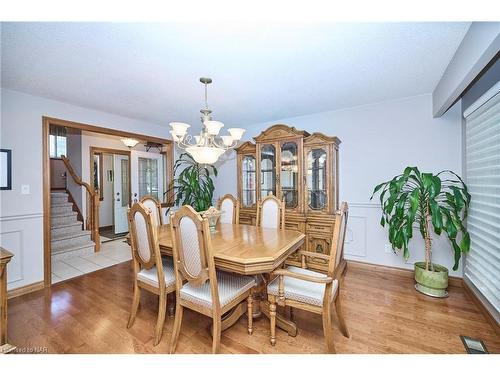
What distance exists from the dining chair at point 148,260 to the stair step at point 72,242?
9.21ft

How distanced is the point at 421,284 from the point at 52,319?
3727mm

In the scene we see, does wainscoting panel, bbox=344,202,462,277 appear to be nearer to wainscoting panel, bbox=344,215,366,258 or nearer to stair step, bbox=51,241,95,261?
wainscoting panel, bbox=344,215,366,258

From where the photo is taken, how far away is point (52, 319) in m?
1.97

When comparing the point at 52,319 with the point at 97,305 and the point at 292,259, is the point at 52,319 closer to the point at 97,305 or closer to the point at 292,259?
the point at 97,305


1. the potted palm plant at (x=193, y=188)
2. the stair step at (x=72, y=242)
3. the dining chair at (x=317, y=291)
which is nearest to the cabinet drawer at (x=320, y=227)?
the dining chair at (x=317, y=291)

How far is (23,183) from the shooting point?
2.54 meters

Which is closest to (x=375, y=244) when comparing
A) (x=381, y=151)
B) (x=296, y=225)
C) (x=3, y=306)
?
(x=296, y=225)

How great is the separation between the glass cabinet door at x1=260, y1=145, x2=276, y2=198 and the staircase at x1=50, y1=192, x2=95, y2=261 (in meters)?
3.32

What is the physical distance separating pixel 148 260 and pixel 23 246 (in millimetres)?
1974

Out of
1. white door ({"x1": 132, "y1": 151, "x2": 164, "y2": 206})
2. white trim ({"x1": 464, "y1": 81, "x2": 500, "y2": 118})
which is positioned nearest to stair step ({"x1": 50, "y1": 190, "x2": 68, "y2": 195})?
white door ({"x1": 132, "y1": 151, "x2": 164, "y2": 206})

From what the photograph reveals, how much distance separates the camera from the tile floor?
9.85 feet

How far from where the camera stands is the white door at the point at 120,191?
5.18m

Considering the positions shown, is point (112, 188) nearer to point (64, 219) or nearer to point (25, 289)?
point (64, 219)

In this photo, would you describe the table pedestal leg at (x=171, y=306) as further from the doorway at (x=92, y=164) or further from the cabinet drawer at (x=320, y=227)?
the cabinet drawer at (x=320, y=227)
